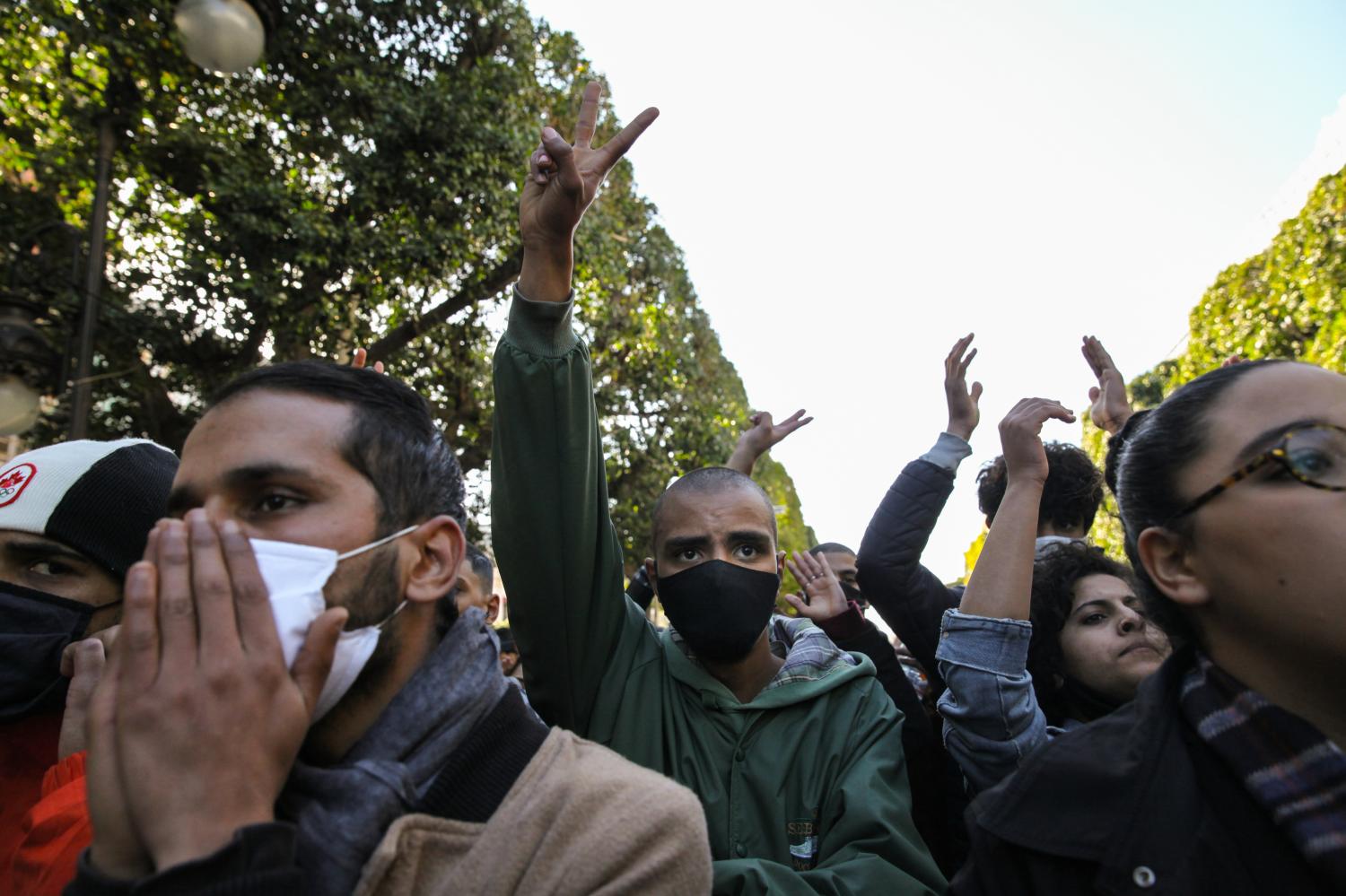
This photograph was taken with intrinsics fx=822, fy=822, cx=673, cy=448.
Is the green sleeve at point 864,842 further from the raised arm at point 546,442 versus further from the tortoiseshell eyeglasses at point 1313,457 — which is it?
the tortoiseshell eyeglasses at point 1313,457

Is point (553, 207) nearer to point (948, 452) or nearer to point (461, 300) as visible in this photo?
point (948, 452)

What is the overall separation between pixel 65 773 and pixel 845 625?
2.13 metres

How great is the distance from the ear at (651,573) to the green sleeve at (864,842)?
0.71 m

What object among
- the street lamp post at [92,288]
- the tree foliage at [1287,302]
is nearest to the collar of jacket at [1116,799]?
the street lamp post at [92,288]

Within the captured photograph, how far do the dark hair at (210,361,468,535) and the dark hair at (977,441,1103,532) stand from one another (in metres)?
2.27

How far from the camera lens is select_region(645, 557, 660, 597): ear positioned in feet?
8.45

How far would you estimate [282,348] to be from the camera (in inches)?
326

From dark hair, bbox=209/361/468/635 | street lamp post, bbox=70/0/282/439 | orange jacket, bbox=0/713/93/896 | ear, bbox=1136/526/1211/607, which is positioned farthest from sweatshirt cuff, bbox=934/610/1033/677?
street lamp post, bbox=70/0/282/439

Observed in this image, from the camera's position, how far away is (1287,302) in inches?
357

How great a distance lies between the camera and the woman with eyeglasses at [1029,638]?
1.96m

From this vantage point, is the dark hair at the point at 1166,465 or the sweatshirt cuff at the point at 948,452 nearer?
the dark hair at the point at 1166,465

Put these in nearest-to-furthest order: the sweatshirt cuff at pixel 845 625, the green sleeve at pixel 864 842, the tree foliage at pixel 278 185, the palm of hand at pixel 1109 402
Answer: the green sleeve at pixel 864 842 < the sweatshirt cuff at pixel 845 625 < the palm of hand at pixel 1109 402 < the tree foliage at pixel 278 185

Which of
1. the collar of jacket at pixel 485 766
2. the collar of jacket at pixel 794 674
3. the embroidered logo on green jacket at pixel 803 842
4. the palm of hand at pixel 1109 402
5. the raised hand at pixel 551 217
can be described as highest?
the raised hand at pixel 551 217

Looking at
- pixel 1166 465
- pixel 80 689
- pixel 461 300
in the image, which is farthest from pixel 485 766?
pixel 461 300
